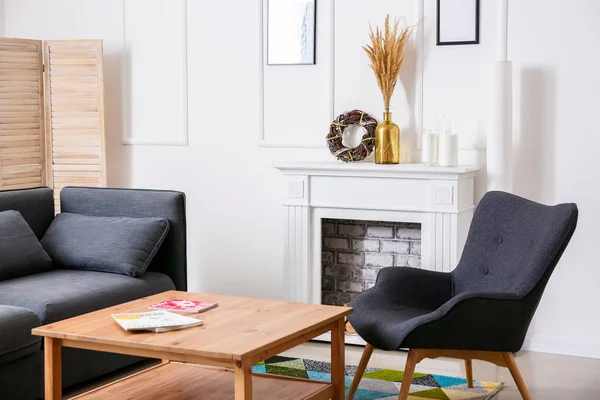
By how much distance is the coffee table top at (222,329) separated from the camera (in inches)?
114

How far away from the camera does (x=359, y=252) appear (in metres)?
4.92

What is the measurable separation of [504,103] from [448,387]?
4.85 ft

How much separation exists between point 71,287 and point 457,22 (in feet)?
7.92

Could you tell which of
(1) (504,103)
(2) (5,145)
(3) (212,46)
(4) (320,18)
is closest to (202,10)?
(3) (212,46)

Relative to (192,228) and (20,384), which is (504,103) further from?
(20,384)

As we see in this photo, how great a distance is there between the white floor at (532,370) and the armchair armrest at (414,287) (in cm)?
49

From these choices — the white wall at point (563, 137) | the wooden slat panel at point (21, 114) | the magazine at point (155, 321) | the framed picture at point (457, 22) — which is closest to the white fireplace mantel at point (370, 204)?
the white wall at point (563, 137)

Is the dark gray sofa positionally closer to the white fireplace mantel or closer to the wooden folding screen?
the white fireplace mantel

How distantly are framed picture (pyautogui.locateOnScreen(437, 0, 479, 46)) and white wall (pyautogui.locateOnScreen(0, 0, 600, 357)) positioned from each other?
5 cm

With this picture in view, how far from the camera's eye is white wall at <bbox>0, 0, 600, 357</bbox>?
4.50 meters

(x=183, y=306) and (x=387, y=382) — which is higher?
(x=183, y=306)

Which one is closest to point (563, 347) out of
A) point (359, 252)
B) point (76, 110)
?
point (359, 252)

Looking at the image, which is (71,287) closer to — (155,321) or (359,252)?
(155,321)

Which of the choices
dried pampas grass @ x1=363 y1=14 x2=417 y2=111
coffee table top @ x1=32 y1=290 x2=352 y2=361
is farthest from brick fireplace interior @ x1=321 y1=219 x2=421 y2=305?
coffee table top @ x1=32 y1=290 x2=352 y2=361
